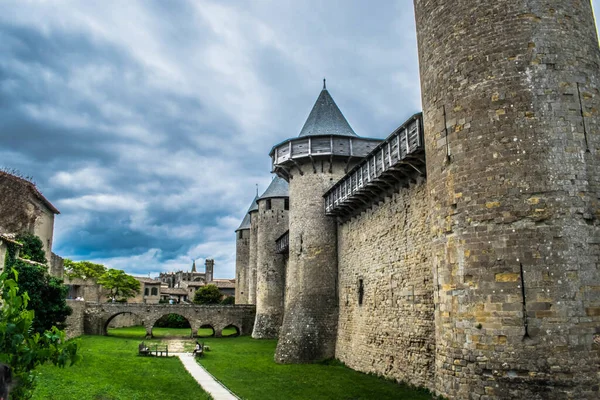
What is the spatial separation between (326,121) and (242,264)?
26724 mm

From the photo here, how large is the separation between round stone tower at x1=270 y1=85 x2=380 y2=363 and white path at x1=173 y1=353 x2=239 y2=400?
388 centimetres

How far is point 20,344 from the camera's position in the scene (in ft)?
14.2

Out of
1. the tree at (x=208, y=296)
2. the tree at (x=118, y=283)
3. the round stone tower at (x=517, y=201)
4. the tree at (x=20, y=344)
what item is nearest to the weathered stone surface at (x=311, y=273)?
the round stone tower at (x=517, y=201)

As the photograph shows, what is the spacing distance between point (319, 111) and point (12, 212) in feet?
51.6

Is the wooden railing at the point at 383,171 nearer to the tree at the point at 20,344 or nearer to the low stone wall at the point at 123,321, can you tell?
the tree at the point at 20,344

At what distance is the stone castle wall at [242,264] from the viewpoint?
48625 mm

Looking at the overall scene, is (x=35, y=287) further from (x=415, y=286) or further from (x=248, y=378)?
(x=415, y=286)

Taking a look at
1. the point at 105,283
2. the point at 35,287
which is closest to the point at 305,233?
the point at 35,287

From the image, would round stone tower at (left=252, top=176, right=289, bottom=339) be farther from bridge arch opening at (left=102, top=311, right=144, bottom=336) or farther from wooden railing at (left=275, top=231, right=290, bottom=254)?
bridge arch opening at (left=102, top=311, right=144, bottom=336)

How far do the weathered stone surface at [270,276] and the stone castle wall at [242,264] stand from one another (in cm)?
1148

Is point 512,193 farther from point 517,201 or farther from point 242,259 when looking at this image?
point 242,259

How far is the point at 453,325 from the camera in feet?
32.3

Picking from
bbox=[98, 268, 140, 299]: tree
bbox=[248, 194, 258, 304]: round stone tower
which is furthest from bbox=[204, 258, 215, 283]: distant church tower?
bbox=[248, 194, 258, 304]: round stone tower

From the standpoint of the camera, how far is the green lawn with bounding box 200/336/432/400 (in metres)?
14.0
